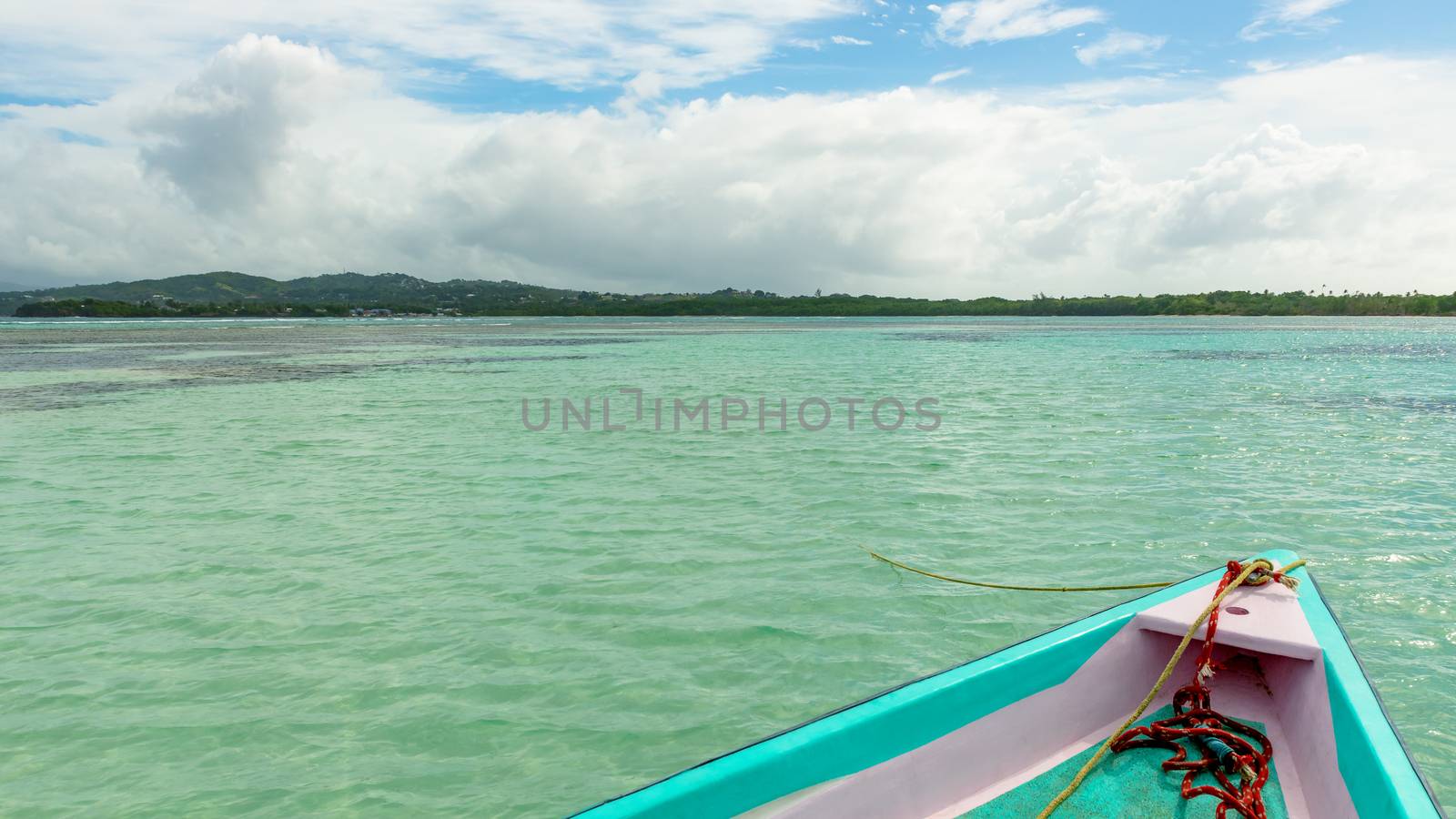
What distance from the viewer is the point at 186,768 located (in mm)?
4750

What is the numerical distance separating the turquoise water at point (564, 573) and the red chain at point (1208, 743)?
138 centimetres

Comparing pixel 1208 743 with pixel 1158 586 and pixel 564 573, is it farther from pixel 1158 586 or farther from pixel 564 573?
pixel 564 573

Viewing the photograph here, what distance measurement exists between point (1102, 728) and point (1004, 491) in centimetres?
659

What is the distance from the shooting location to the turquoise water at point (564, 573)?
4934 mm

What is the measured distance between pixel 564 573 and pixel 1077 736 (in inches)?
193

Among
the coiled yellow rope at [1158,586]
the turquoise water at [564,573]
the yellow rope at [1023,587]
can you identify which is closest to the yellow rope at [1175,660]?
the coiled yellow rope at [1158,586]

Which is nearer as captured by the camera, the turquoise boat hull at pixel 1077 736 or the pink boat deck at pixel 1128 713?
the turquoise boat hull at pixel 1077 736

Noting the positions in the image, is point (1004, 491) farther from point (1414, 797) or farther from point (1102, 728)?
point (1414, 797)

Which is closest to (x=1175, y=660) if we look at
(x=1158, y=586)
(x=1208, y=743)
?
(x=1208, y=743)

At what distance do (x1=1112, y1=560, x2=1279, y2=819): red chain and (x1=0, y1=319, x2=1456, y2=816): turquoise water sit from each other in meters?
1.38

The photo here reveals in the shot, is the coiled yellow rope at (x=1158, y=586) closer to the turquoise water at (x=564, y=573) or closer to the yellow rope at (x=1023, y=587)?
the yellow rope at (x=1023, y=587)

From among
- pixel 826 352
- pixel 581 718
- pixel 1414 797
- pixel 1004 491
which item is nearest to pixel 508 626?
pixel 581 718

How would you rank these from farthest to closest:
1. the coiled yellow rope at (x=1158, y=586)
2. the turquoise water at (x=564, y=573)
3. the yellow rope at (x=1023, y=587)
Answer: the yellow rope at (x=1023, y=587) < the turquoise water at (x=564, y=573) < the coiled yellow rope at (x=1158, y=586)

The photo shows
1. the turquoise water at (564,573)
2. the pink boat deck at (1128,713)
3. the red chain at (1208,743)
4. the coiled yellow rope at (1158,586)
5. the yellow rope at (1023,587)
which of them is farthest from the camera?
the yellow rope at (1023,587)
